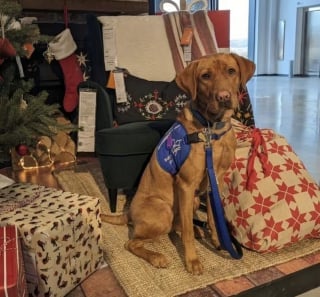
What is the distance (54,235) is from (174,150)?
547mm

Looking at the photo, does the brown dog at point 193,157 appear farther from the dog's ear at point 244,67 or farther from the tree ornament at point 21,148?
the tree ornament at point 21,148

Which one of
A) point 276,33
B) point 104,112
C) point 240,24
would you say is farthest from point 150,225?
point 276,33

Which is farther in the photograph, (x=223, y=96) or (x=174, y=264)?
(x=174, y=264)

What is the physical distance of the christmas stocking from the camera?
2.86 m

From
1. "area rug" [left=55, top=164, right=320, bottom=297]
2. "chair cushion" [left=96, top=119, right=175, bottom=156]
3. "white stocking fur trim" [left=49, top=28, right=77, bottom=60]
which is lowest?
"area rug" [left=55, top=164, right=320, bottom=297]

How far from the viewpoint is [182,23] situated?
8.55 feet

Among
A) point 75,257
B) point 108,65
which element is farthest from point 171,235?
point 108,65

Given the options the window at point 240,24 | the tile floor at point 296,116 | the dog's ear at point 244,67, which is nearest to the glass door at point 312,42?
the window at point 240,24

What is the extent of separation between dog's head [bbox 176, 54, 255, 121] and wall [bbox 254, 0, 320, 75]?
943 cm

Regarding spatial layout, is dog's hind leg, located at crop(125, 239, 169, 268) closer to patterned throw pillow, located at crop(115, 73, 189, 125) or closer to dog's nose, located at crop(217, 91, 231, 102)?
dog's nose, located at crop(217, 91, 231, 102)

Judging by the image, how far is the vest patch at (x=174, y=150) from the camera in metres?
1.43

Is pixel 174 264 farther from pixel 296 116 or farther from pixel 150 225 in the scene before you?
pixel 296 116

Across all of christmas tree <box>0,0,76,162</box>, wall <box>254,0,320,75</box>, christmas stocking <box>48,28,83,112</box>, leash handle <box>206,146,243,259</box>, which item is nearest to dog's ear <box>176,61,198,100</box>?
leash handle <box>206,146,243,259</box>

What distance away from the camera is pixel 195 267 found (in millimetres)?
1424
